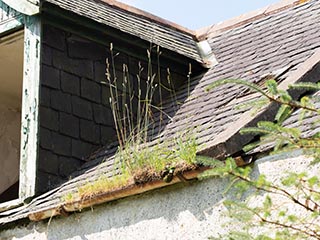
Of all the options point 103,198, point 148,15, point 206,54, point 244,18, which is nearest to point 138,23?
point 148,15

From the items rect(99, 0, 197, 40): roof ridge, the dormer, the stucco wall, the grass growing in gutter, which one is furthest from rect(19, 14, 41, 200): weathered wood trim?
rect(99, 0, 197, 40): roof ridge

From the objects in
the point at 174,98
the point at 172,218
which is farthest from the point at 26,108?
the point at 172,218

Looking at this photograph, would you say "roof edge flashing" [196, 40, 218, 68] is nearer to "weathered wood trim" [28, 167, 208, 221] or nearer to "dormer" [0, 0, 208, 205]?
"dormer" [0, 0, 208, 205]

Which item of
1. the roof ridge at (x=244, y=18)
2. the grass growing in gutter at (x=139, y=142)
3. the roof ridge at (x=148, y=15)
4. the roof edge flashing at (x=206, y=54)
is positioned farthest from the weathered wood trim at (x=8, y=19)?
the roof ridge at (x=244, y=18)

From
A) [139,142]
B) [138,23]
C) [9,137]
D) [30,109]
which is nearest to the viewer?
[139,142]

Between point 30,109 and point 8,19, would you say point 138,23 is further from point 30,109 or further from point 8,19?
point 30,109

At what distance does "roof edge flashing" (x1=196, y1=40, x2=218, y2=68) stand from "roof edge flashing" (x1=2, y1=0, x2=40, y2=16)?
6.19ft

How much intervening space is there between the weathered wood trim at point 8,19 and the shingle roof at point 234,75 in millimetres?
1486

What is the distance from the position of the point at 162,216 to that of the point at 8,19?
9.83 feet

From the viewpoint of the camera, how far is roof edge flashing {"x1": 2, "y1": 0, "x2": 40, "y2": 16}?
26.6 feet

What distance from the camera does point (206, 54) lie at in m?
9.49

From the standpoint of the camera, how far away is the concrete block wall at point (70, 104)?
7.84m

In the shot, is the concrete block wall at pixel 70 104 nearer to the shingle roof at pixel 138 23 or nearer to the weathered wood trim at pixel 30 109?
the weathered wood trim at pixel 30 109

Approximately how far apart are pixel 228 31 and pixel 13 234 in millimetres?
3687
